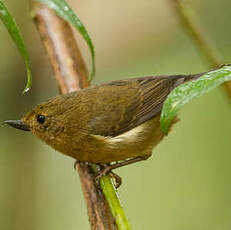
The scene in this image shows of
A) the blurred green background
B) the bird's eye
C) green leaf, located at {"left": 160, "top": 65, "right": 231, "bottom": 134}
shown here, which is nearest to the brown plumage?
the bird's eye

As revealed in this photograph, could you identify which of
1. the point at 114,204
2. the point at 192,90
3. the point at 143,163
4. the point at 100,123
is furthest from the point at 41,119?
the point at 143,163

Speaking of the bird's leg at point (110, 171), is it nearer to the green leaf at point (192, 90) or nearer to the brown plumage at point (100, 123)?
the brown plumage at point (100, 123)

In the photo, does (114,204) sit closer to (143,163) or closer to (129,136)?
(129,136)

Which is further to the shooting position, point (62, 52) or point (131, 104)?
point (131, 104)

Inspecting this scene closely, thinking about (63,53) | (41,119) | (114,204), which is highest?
(63,53)

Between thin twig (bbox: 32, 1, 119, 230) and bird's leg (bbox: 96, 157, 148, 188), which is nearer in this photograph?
bird's leg (bbox: 96, 157, 148, 188)

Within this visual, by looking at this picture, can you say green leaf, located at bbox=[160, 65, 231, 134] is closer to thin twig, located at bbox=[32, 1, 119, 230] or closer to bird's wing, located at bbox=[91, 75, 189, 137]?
thin twig, located at bbox=[32, 1, 119, 230]

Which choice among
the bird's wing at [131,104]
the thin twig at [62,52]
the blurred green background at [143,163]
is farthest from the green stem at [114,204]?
the blurred green background at [143,163]
